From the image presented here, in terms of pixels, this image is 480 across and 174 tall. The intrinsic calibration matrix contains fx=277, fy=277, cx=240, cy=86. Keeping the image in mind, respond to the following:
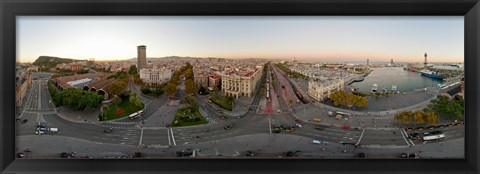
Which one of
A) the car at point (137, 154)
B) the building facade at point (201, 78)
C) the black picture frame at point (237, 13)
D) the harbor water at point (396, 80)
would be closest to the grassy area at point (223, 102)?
the building facade at point (201, 78)

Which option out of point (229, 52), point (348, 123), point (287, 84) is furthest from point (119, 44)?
point (348, 123)

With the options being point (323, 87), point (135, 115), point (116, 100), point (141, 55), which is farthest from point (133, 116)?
point (323, 87)

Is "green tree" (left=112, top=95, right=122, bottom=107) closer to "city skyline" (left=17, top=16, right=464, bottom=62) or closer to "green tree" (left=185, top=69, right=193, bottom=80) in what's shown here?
"city skyline" (left=17, top=16, right=464, bottom=62)

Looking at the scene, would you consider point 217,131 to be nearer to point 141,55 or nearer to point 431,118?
point 141,55

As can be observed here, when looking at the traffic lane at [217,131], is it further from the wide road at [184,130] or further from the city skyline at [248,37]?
the city skyline at [248,37]

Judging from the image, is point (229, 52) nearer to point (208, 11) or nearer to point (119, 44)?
point (208, 11)
